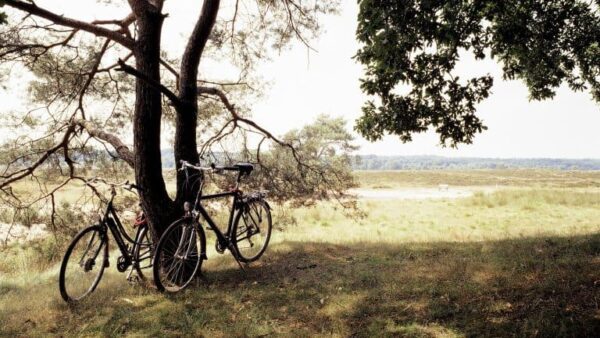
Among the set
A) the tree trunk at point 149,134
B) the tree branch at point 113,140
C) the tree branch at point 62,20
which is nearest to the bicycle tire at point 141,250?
the tree trunk at point 149,134

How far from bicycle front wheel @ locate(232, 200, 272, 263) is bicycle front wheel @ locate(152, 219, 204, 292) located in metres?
0.77

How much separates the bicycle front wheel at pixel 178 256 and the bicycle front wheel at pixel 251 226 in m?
0.77

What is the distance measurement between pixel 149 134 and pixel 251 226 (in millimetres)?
2044

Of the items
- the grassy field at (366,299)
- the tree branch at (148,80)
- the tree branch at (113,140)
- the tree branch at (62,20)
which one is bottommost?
the grassy field at (366,299)

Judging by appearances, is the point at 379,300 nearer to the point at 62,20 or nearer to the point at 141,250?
the point at 141,250

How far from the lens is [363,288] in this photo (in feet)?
15.7

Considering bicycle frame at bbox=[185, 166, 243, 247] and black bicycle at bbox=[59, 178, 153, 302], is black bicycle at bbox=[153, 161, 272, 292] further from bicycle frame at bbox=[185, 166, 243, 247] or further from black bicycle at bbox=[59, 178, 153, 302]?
black bicycle at bbox=[59, 178, 153, 302]

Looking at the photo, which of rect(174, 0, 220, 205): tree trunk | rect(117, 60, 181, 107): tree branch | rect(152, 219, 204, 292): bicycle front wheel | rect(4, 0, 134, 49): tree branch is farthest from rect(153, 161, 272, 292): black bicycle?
rect(4, 0, 134, 49): tree branch

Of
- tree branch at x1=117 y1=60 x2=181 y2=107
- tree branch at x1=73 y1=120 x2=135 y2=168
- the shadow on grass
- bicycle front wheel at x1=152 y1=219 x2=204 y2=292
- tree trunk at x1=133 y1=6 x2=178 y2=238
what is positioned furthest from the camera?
tree branch at x1=73 y1=120 x2=135 y2=168

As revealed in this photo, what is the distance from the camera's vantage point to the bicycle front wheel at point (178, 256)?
475cm

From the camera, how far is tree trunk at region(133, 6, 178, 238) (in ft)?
17.6

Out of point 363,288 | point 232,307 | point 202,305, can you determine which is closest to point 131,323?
point 202,305

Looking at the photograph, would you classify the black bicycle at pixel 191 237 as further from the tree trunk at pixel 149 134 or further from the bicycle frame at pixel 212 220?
the tree trunk at pixel 149 134

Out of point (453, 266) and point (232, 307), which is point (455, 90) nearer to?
point (453, 266)
